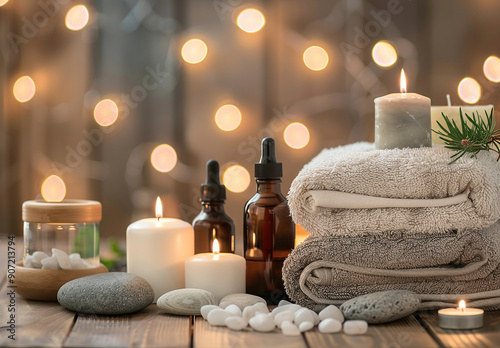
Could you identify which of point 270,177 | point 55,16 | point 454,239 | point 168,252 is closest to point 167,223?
point 168,252

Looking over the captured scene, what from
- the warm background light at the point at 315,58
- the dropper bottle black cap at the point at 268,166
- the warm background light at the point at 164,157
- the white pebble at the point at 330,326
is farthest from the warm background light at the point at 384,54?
the white pebble at the point at 330,326

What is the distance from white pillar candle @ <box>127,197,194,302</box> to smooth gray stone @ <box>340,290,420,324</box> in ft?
0.80

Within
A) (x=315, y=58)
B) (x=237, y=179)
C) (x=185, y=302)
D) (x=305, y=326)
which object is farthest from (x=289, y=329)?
(x=315, y=58)

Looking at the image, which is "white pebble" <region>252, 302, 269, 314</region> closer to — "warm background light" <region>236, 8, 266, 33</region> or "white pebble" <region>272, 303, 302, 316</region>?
"white pebble" <region>272, 303, 302, 316</region>

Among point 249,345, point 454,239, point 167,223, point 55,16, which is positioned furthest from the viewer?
point 55,16

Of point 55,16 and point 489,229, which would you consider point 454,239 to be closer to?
point 489,229

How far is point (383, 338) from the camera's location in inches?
23.5

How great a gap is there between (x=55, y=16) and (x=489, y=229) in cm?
135

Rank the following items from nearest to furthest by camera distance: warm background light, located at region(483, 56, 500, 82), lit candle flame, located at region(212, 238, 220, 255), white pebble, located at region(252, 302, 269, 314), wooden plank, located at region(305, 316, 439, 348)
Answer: wooden plank, located at region(305, 316, 439, 348) → white pebble, located at region(252, 302, 269, 314) → lit candle flame, located at region(212, 238, 220, 255) → warm background light, located at region(483, 56, 500, 82)

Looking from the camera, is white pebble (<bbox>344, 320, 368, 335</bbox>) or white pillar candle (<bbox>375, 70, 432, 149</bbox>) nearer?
white pebble (<bbox>344, 320, 368, 335</bbox>)

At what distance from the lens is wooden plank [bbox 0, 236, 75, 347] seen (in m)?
0.58

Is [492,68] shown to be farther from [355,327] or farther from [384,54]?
[355,327]

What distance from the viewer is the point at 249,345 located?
0.58 metres

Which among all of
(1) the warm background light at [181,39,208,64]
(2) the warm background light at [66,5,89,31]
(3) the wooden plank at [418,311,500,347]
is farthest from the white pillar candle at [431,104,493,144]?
(2) the warm background light at [66,5,89,31]
